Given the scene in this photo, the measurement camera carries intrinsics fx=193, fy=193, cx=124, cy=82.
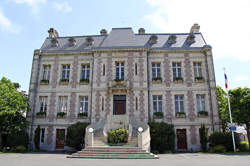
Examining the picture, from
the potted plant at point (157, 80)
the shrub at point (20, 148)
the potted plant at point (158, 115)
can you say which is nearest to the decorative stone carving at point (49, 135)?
the shrub at point (20, 148)

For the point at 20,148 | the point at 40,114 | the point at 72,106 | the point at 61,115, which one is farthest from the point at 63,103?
the point at 20,148

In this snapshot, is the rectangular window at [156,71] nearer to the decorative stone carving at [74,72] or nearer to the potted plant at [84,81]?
the potted plant at [84,81]

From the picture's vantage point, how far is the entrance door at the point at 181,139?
16891 mm

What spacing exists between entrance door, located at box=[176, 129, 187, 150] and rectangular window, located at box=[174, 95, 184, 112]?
6.23 ft

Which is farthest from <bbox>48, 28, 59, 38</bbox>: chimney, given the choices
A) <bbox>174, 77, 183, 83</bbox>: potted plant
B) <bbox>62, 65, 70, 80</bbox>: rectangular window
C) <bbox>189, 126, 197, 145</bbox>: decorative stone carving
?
<bbox>189, 126, 197, 145</bbox>: decorative stone carving

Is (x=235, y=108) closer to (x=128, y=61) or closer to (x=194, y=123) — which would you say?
(x=194, y=123)

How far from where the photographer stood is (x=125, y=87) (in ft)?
57.3

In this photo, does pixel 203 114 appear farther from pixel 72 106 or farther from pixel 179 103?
pixel 72 106

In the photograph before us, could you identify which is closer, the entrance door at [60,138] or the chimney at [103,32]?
the entrance door at [60,138]

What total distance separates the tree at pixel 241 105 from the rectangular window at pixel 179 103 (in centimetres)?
411

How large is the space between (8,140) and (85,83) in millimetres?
8003

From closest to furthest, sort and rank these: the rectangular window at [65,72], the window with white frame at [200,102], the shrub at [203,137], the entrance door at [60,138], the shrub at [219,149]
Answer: the shrub at [219,149], the shrub at [203,137], the entrance door at [60,138], the window with white frame at [200,102], the rectangular window at [65,72]

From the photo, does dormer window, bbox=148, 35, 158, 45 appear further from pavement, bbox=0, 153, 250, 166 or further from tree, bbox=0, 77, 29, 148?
tree, bbox=0, 77, 29, 148

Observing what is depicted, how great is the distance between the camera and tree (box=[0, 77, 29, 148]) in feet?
51.4
